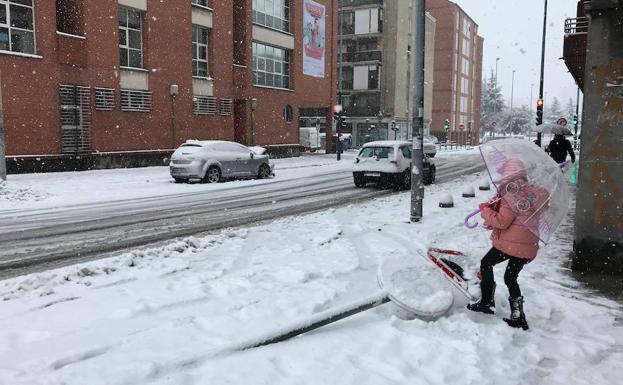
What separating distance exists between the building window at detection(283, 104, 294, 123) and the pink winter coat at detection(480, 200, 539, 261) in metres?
32.1

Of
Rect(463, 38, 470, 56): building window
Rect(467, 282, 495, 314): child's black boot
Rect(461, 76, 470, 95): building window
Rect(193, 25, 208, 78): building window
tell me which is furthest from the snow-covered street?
Rect(463, 38, 470, 56): building window

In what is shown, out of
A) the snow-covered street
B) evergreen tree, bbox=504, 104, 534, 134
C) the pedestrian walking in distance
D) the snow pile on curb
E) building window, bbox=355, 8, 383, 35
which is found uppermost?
building window, bbox=355, 8, 383, 35

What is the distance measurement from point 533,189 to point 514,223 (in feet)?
1.13

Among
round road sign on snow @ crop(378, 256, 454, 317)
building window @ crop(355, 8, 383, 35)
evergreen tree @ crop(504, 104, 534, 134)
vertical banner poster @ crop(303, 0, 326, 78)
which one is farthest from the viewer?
evergreen tree @ crop(504, 104, 534, 134)

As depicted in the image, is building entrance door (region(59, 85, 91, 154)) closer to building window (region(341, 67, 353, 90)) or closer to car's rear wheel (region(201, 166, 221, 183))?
car's rear wheel (region(201, 166, 221, 183))

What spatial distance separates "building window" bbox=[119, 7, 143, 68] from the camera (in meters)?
24.1

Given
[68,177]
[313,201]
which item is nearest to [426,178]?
[313,201]

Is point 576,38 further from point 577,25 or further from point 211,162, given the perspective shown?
point 211,162

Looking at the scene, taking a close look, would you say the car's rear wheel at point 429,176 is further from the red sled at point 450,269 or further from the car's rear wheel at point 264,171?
the red sled at point 450,269

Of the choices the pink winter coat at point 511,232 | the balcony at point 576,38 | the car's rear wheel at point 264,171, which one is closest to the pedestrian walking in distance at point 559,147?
the balcony at point 576,38

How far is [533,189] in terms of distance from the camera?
424 cm

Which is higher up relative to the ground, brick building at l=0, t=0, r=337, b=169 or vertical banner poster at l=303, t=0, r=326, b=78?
vertical banner poster at l=303, t=0, r=326, b=78

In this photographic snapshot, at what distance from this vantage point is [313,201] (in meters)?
13.2

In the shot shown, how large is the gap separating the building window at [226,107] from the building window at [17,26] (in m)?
11.5
